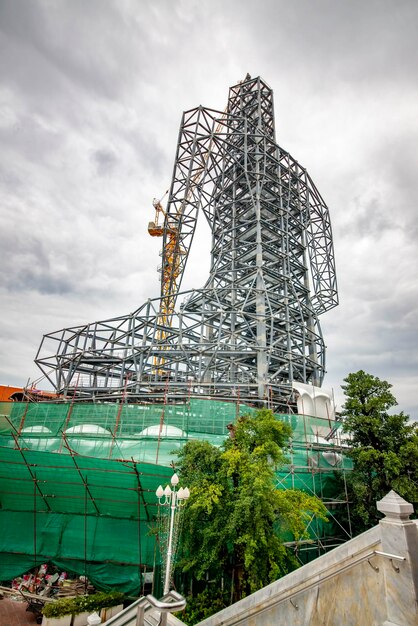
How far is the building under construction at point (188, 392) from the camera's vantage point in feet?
43.6

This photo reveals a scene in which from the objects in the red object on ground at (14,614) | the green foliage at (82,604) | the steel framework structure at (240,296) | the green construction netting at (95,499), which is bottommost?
the red object on ground at (14,614)

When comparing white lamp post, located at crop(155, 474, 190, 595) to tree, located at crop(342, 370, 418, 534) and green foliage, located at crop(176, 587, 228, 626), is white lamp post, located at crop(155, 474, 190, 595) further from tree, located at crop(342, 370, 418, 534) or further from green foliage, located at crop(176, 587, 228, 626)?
tree, located at crop(342, 370, 418, 534)

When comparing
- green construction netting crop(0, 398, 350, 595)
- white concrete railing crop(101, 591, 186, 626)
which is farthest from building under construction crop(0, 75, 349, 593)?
white concrete railing crop(101, 591, 186, 626)

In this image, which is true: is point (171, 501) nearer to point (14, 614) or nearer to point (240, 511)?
point (240, 511)

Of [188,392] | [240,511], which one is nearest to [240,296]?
[188,392]

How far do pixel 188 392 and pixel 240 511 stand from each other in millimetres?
12683

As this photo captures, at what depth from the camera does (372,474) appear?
16.5m

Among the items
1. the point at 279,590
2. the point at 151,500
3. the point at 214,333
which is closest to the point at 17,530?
the point at 151,500

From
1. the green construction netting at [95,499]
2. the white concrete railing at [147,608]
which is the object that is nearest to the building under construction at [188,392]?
the green construction netting at [95,499]

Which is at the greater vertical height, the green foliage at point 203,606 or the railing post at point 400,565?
the railing post at point 400,565

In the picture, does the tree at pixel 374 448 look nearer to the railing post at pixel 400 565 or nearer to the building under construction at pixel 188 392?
the building under construction at pixel 188 392

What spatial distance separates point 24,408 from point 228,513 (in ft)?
49.6

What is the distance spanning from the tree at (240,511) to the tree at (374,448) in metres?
5.42

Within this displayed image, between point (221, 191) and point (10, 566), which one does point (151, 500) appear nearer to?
point (10, 566)
